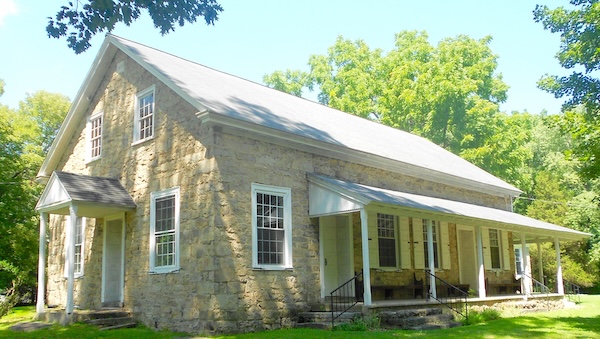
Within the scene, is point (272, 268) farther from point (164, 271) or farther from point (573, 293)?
point (573, 293)

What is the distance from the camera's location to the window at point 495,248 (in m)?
21.6

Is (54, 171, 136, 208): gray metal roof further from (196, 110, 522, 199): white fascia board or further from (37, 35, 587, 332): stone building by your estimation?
(196, 110, 522, 199): white fascia board

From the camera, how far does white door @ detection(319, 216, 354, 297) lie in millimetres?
14422

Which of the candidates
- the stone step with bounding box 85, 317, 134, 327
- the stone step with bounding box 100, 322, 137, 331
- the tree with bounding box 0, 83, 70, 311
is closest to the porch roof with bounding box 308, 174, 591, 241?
the stone step with bounding box 100, 322, 137, 331

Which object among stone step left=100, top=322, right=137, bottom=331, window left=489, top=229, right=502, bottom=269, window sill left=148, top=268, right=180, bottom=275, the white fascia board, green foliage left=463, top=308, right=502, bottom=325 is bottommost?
green foliage left=463, top=308, right=502, bottom=325

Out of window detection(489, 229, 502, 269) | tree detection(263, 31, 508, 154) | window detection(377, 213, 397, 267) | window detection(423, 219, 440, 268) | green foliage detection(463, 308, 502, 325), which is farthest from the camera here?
tree detection(263, 31, 508, 154)

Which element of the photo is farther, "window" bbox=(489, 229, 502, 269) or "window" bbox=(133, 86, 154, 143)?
"window" bbox=(489, 229, 502, 269)

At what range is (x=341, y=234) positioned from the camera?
15078 mm

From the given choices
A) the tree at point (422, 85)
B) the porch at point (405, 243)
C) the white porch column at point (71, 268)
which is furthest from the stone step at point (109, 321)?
the tree at point (422, 85)

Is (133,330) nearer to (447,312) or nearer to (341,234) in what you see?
(341,234)

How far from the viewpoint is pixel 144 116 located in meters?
14.6

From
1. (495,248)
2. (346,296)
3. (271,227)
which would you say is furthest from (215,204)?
(495,248)

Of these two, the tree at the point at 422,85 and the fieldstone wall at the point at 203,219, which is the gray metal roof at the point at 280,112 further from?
the tree at the point at 422,85

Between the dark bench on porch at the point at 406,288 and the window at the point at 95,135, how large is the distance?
8.66m
